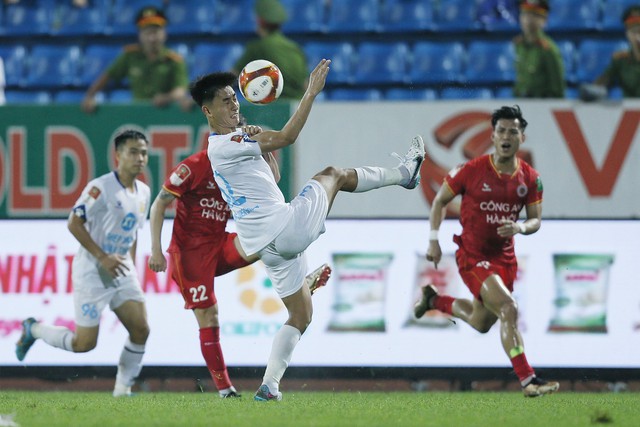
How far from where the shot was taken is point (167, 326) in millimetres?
10680

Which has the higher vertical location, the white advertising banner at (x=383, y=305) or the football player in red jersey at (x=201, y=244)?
the football player in red jersey at (x=201, y=244)

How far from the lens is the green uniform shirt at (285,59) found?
37.1 feet

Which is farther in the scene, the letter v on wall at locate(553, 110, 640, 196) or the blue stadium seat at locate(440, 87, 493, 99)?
the blue stadium seat at locate(440, 87, 493, 99)

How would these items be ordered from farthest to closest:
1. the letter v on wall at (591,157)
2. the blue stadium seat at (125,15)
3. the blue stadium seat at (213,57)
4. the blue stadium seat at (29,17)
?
the blue stadium seat at (29,17), the blue stadium seat at (125,15), the blue stadium seat at (213,57), the letter v on wall at (591,157)

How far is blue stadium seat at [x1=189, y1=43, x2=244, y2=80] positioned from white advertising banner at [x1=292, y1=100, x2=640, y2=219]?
280 centimetres

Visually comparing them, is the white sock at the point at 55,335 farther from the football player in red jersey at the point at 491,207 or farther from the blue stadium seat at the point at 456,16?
the blue stadium seat at the point at 456,16

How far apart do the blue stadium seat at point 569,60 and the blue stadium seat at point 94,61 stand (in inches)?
207

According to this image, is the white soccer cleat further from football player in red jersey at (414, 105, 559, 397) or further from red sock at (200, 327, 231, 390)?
red sock at (200, 327, 231, 390)

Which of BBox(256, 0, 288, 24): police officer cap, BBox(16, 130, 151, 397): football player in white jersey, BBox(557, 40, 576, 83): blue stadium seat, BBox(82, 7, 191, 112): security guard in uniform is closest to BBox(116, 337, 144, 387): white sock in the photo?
BBox(16, 130, 151, 397): football player in white jersey

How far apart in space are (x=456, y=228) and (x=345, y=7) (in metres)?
4.15

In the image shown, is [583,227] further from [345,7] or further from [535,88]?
[345,7]

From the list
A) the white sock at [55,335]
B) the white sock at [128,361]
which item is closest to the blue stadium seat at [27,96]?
the white sock at [55,335]

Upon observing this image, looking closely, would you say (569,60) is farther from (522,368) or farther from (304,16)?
(522,368)

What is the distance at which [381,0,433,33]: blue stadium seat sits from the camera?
13594 mm
